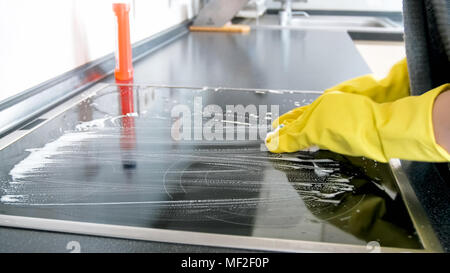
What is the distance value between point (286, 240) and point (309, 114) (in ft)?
0.90

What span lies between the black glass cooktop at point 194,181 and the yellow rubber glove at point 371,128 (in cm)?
5

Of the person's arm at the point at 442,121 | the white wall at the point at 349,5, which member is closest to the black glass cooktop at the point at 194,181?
the person's arm at the point at 442,121

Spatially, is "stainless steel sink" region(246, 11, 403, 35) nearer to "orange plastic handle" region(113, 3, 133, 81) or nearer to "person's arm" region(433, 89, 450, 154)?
"orange plastic handle" region(113, 3, 133, 81)

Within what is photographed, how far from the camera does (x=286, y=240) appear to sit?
0.51 m

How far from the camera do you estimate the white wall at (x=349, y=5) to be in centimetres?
339

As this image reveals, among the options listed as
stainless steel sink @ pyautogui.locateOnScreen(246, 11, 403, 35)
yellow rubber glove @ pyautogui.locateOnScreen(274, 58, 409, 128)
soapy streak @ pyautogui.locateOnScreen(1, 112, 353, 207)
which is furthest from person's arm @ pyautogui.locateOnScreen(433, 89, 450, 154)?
stainless steel sink @ pyautogui.locateOnScreen(246, 11, 403, 35)

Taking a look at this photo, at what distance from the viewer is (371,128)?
635 millimetres

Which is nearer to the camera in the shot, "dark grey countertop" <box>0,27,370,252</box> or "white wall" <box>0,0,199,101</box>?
"white wall" <box>0,0,199,101</box>

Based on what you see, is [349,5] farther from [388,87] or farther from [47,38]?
[47,38]

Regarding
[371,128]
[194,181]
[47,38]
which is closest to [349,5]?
[47,38]

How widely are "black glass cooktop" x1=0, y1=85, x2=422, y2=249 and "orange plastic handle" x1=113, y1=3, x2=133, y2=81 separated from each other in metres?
0.29

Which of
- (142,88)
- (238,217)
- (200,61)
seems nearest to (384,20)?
(200,61)

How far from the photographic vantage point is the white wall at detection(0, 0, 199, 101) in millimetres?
878

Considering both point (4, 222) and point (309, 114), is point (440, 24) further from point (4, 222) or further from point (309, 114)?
point (4, 222)
